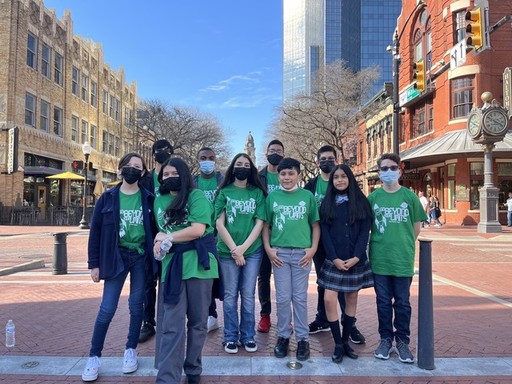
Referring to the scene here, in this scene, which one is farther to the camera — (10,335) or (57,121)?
(57,121)

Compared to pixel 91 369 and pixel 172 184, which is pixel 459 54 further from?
pixel 91 369

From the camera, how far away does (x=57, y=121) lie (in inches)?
1071

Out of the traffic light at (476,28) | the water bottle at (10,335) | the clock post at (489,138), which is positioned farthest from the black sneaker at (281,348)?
the clock post at (489,138)

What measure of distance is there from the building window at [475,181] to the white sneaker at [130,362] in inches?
905

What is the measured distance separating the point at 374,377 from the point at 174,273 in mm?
2119

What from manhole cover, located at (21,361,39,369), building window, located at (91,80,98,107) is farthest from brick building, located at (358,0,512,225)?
building window, located at (91,80,98,107)

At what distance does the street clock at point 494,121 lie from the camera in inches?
701

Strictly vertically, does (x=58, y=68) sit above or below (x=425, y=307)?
above

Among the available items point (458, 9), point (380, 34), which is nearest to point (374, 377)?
point (458, 9)

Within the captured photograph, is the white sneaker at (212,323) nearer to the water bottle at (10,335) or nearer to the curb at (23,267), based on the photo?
the water bottle at (10,335)

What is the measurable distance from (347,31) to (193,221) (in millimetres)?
108366

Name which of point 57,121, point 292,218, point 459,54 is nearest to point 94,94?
point 57,121

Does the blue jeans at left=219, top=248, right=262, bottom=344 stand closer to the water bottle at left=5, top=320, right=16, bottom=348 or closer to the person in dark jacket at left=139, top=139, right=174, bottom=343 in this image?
the person in dark jacket at left=139, top=139, right=174, bottom=343

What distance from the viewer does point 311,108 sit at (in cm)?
2861
